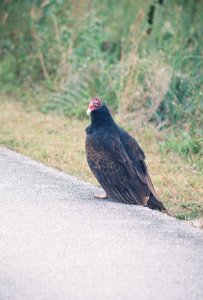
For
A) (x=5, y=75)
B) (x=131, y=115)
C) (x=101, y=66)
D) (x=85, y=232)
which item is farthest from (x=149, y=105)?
(x=85, y=232)

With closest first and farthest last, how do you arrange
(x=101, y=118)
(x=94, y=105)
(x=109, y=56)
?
(x=101, y=118), (x=94, y=105), (x=109, y=56)

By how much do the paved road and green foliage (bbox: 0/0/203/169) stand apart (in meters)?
3.18

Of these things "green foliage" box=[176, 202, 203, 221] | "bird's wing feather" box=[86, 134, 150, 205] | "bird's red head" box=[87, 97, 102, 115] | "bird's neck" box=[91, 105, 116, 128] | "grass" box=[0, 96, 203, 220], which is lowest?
"grass" box=[0, 96, 203, 220]

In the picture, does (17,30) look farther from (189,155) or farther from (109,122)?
(109,122)

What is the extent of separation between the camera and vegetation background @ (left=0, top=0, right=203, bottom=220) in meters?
11.2

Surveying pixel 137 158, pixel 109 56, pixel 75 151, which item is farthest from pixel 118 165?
pixel 109 56

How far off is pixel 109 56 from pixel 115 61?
555mm

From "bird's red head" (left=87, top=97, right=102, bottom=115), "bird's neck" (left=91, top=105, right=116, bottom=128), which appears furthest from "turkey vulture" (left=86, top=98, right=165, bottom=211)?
"bird's red head" (left=87, top=97, right=102, bottom=115)

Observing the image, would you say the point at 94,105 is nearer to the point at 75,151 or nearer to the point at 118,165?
the point at 118,165

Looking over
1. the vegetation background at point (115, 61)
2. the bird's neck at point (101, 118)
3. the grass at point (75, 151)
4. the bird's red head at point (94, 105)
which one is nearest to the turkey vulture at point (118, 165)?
the bird's neck at point (101, 118)

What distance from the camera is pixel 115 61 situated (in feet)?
44.5

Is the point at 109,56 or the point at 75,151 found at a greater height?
the point at 109,56

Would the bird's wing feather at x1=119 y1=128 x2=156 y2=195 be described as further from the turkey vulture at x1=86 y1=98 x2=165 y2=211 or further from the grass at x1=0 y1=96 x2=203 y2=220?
the grass at x1=0 y1=96 x2=203 y2=220

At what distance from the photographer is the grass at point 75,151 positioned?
7.78 meters
